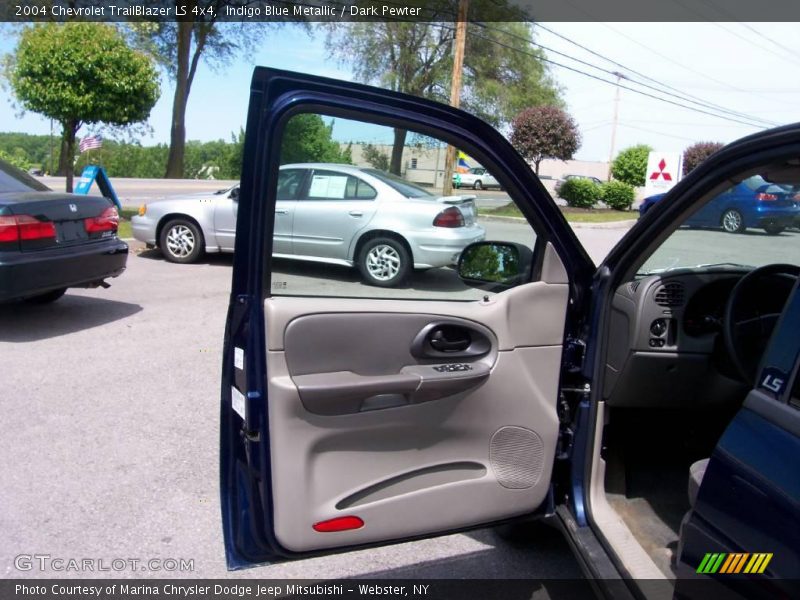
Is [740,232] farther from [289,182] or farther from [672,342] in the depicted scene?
[289,182]

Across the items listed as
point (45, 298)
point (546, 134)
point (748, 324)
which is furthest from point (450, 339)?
point (546, 134)

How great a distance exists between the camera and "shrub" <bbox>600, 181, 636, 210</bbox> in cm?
2706

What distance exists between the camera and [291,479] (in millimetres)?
2182

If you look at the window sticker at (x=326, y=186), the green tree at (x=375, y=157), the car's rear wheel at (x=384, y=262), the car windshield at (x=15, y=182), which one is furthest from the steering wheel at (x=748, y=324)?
the car windshield at (x=15, y=182)

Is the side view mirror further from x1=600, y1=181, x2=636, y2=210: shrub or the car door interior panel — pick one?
x1=600, y1=181, x2=636, y2=210: shrub

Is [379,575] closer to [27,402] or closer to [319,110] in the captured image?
[319,110]

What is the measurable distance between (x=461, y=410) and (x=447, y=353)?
197mm

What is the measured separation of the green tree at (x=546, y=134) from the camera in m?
27.4

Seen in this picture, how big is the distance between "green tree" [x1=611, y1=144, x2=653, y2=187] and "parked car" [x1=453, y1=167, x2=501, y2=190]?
29116 mm

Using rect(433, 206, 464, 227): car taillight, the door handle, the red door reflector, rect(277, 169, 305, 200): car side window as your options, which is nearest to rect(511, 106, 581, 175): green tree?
rect(433, 206, 464, 227): car taillight

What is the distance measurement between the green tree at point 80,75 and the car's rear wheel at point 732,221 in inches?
504

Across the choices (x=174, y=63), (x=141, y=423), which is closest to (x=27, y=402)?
(x=141, y=423)

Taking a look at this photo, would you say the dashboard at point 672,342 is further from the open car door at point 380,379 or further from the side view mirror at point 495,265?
the side view mirror at point 495,265

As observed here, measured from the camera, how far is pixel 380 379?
2254 millimetres
